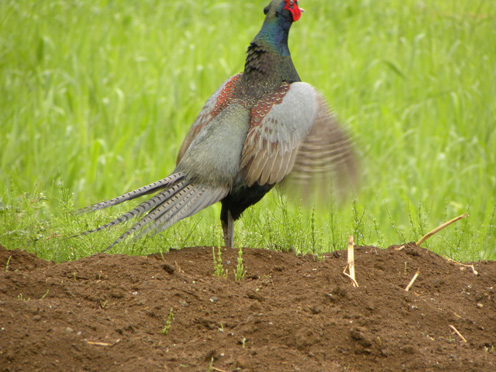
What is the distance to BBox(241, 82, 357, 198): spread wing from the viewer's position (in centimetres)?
468

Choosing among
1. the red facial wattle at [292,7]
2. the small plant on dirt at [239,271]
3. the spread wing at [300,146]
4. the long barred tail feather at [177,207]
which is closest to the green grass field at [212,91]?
the spread wing at [300,146]

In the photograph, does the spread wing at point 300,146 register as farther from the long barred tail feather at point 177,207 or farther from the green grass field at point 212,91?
the long barred tail feather at point 177,207

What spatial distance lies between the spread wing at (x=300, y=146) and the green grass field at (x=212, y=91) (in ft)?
0.66

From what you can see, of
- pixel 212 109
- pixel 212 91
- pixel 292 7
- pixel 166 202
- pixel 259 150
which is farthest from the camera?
pixel 212 91

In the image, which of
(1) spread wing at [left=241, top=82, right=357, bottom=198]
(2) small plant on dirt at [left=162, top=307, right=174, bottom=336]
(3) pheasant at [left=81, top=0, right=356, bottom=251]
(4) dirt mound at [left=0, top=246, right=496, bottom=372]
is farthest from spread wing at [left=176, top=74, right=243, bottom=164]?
(2) small plant on dirt at [left=162, top=307, right=174, bottom=336]

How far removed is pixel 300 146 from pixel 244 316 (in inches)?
77.2

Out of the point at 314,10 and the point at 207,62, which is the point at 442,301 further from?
the point at 314,10

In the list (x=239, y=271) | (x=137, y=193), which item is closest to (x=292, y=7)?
(x=137, y=193)

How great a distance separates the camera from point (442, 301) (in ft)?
11.3

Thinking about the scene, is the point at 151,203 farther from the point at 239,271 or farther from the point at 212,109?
the point at 212,109

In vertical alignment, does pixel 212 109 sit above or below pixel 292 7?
below

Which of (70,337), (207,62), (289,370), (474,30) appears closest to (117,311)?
(70,337)

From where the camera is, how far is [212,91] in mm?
8922

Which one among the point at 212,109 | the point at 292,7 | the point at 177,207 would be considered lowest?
the point at 177,207
